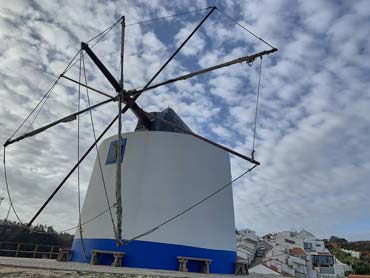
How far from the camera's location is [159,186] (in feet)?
33.1

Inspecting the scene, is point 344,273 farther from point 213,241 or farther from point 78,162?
point 78,162

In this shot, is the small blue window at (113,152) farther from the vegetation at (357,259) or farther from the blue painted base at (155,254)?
the vegetation at (357,259)

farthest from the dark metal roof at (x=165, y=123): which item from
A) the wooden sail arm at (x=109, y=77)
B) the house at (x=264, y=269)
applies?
the house at (x=264, y=269)

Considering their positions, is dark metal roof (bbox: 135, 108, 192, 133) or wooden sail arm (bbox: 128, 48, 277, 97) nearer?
wooden sail arm (bbox: 128, 48, 277, 97)

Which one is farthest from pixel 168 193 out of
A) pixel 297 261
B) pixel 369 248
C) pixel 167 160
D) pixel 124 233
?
pixel 369 248

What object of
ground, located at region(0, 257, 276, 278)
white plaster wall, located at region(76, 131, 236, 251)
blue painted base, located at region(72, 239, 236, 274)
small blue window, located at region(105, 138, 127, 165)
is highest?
small blue window, located at region(105, 138, 127, 165)

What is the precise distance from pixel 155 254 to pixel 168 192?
1.82 m

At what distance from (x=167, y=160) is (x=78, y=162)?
3.09m

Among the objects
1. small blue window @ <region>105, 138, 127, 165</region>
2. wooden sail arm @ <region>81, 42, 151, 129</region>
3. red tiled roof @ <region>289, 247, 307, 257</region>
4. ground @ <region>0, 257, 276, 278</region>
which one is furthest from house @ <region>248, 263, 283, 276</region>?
ground @ <region>0, 257, 276, 278</region>

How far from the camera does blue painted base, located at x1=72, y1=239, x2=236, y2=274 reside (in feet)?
29.6

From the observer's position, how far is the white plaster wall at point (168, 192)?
9703 mm

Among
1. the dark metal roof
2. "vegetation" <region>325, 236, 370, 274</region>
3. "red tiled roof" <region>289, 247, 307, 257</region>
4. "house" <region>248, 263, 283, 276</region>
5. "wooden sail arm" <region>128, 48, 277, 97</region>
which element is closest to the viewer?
"wooden sail arm" <region>128, 48, 277, 97</region>

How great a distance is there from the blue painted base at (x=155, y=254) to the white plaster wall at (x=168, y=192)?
181 millimetres

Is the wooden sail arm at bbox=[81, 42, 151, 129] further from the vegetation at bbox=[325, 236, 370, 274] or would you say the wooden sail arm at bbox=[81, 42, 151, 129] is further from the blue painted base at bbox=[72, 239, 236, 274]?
the vegetation at bbox=[325, 236, 370, 274]
